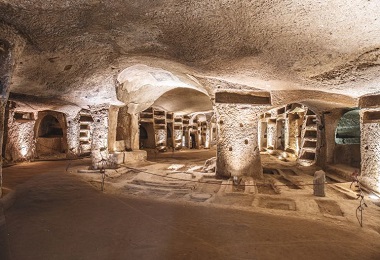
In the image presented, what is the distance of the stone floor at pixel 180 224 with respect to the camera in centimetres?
292

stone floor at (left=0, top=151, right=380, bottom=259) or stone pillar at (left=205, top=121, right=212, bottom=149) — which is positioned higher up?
stone pillar at (left=205, top=121, right=212, bottom=149)

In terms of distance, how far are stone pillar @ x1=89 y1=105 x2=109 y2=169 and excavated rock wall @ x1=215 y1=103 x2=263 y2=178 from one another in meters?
4.69

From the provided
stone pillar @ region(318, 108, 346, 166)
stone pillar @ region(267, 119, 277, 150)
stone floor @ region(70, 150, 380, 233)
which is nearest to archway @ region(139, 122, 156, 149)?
stone pillar @ region(267, 119, 277, 150)

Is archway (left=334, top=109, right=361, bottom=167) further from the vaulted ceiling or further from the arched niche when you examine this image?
the arched niche

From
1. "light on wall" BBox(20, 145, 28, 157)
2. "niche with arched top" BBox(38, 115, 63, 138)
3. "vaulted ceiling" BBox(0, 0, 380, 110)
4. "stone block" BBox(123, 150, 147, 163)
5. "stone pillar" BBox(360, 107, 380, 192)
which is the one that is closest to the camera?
"vaulted ceiling" BBox(0, 0, 380, 110)

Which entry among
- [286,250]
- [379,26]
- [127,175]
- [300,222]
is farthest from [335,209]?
[127,175]

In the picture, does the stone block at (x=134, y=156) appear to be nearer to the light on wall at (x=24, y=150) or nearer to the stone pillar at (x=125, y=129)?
the stone pillar at (x=125, y=129)

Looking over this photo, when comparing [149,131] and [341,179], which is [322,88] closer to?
[341,179]

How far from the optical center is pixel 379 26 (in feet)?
10.7

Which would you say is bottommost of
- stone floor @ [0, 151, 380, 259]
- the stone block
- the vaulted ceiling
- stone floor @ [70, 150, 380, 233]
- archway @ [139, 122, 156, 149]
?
stone floor @ [70, 150, 380, 233]

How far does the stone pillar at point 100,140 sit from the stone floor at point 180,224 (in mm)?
2940

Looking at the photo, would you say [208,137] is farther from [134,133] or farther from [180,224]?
[180,224]

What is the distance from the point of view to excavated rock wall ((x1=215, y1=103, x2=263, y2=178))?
7.21 metres

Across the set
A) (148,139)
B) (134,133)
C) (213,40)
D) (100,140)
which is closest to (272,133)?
(148,139)
